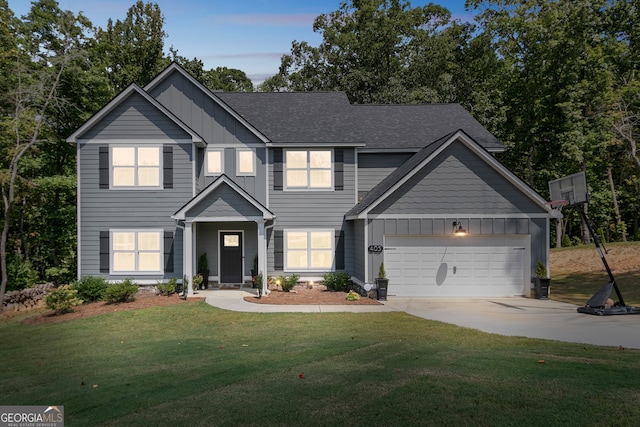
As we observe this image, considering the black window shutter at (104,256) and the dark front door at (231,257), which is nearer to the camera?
the black window shutter at (104,256)

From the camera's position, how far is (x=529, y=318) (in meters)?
12.0

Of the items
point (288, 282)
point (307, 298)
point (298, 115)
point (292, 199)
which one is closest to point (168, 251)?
point (288, 282)

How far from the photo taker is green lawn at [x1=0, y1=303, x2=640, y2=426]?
5195 mm

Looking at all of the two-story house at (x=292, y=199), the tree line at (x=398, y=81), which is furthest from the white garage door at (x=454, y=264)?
the tree line at (x=398, y=81)

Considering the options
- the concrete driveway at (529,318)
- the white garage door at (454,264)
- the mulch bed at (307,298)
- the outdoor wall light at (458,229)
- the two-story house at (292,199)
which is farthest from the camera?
the white garage door at (454,264)

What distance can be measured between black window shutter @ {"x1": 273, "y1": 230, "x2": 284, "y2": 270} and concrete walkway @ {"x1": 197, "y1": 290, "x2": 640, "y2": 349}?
191 cm

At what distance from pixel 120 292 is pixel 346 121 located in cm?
1136

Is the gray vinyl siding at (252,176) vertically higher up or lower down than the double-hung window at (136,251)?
higher up

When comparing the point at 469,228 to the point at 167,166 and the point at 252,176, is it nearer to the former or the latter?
the point at 252,176

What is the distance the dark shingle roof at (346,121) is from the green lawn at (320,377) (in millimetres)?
9882

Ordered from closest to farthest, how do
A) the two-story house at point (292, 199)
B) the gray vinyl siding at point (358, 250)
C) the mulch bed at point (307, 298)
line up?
the mulch bed at point (307, 298), the two-story house at point (292, 199), the gray vinyl siding at point (358, 250)

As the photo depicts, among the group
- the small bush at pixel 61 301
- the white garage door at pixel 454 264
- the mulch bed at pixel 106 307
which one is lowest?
the mulch bed at pixel 106 307

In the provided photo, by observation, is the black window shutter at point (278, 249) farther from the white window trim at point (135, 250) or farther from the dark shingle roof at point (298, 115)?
the white window trim at point (135, 250)

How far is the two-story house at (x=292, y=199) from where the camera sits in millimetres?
15961
